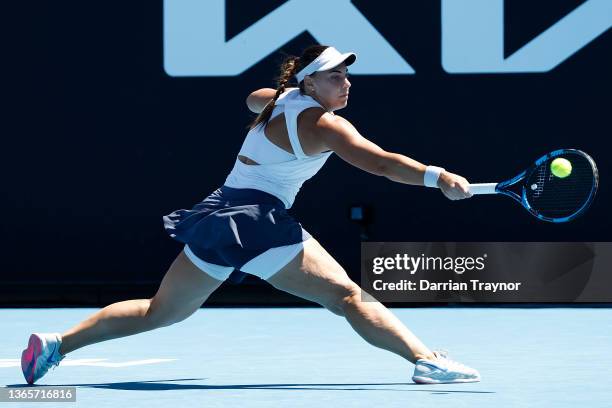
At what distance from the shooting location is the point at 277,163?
5523mm

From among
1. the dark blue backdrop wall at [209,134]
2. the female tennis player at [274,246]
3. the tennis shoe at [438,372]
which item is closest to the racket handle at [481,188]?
the female tennis player at [274,246]

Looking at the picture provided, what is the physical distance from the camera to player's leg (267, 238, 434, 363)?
17.8 ft

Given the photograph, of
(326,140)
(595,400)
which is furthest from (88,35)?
(595,400)

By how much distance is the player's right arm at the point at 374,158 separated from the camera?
503 centimetres

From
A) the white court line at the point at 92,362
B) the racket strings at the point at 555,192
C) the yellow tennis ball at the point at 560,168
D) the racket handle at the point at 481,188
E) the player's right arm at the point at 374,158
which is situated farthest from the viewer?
the white court line at the point at 92,362

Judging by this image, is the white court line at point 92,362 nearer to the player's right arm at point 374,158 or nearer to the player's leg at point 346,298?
the player's leg at point 346,298

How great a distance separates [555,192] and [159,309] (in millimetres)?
1782

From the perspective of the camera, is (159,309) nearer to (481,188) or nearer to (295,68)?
(295,68)

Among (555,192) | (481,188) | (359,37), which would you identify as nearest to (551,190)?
(555,192)

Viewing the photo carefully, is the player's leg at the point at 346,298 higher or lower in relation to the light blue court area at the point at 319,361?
higher

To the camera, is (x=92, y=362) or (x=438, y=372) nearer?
(x=438, y=372)

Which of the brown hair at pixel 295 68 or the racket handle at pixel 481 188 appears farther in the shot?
the brown hair at pixel 295 68

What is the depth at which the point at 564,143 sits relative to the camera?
9789mm

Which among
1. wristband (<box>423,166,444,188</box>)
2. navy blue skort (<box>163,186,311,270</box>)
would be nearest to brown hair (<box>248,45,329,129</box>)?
navy blue skort (<box>163,186,311,270</box>)
